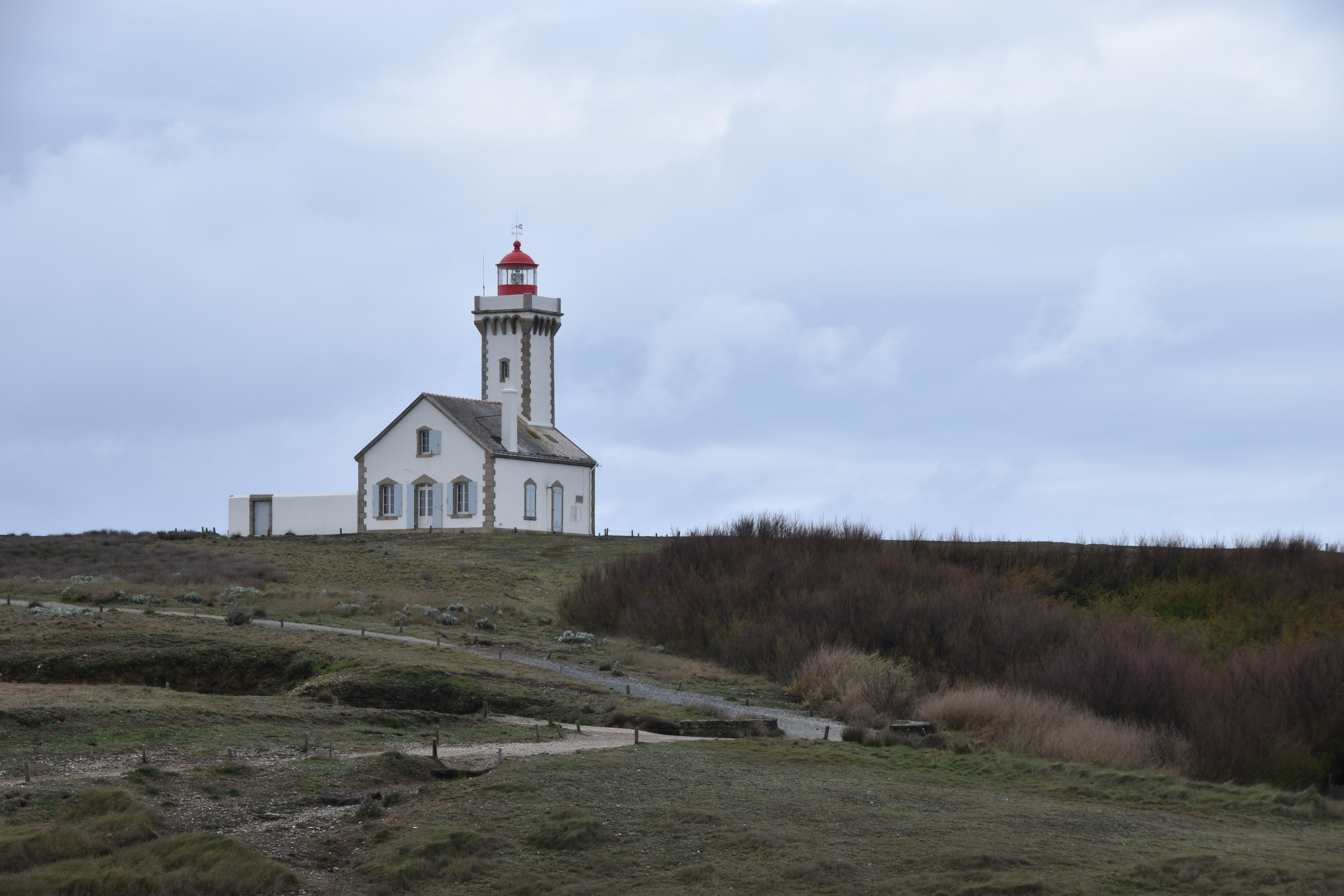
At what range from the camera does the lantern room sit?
54.4m

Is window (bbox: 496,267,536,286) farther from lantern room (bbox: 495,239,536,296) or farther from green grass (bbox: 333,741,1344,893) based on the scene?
green grass (bbox: 333,741,1344,893)

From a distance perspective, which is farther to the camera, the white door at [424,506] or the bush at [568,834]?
the white door at [424,506]

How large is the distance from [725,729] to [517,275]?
127ft

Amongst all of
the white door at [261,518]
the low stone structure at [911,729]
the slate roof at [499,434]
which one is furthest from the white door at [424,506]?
the low stone structure at [911,729]

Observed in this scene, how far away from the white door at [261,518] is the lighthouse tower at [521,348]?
8973mm

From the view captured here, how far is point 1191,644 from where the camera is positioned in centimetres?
2681

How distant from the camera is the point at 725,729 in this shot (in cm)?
1797

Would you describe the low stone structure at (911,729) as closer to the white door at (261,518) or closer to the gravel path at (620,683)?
the gravel path at (620,683)

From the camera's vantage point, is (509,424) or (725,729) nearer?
(725,729)

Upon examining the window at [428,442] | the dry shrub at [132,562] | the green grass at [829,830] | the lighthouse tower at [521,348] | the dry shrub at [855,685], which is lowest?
the green grass at [829,830]

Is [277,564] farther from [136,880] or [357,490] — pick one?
[136,880]

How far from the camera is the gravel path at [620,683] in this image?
19828 mm

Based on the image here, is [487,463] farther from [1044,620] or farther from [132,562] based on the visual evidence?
[1044,620]

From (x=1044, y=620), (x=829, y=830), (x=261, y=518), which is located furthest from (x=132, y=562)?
(x=829, y=830)
